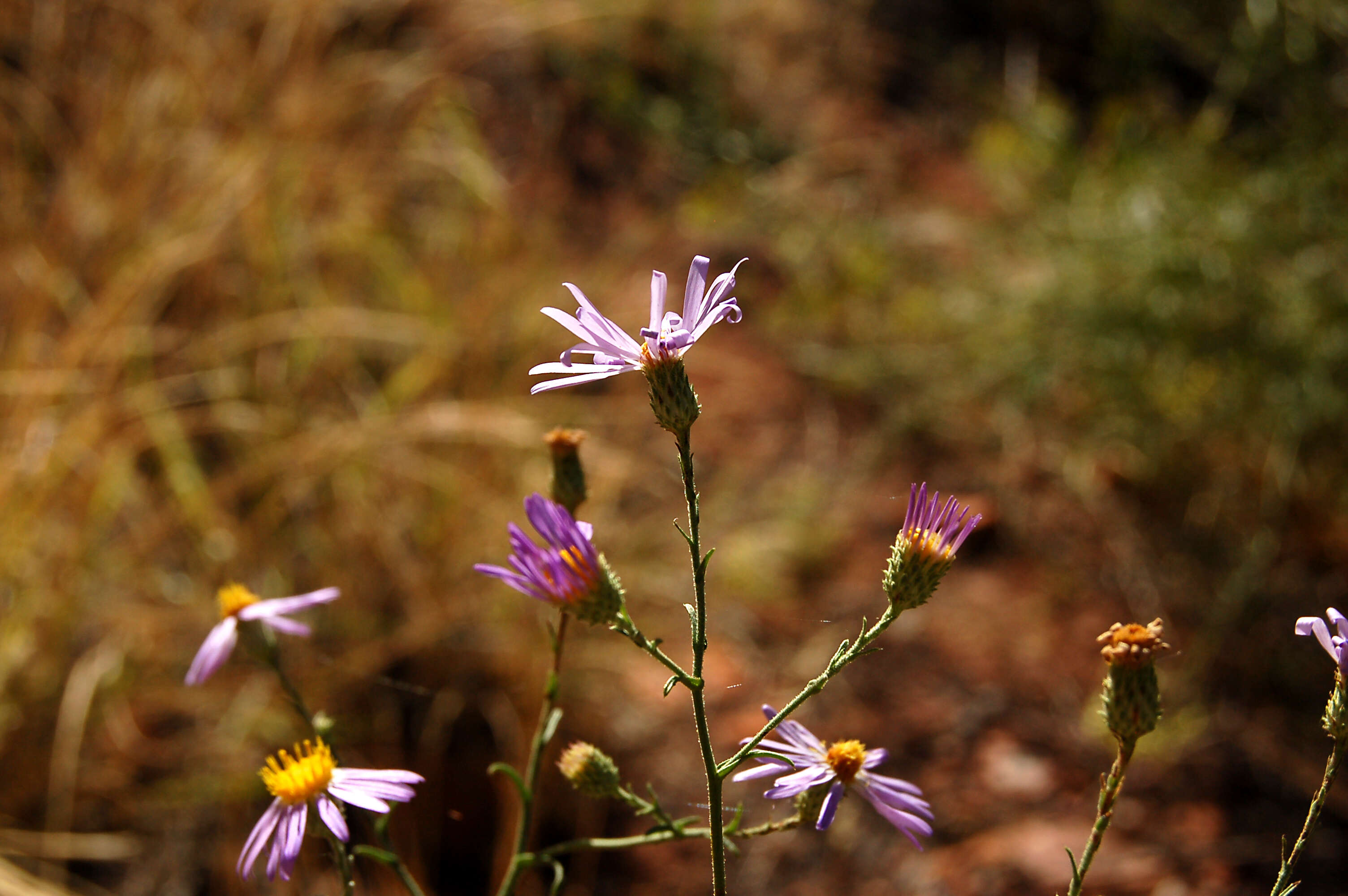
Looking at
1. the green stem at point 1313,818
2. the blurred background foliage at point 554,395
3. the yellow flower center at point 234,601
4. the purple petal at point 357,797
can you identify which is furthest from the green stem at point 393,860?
the blurred background foliage at point 554,395

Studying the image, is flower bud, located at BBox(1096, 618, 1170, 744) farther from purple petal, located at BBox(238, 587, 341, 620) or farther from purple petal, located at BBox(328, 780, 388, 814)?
purple petal, located at BBox(238, 587, 341, 620)

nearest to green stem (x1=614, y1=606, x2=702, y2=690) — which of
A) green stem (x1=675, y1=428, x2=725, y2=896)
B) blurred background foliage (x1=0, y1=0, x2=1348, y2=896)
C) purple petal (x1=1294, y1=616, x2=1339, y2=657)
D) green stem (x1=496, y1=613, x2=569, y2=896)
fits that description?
green stem (x1=675, y1=428, x2=725, y2=896)

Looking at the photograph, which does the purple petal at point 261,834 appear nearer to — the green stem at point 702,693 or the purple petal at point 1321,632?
→ the green stem at point 702,693

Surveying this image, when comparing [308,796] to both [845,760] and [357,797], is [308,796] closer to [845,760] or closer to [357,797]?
[357,797]

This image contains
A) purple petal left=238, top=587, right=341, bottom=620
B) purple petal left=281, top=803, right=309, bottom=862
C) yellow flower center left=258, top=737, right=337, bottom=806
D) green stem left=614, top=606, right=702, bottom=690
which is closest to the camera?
green stem left=614, top=606, right=702, bottom=690

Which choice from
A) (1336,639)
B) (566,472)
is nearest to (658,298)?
(566,472)
